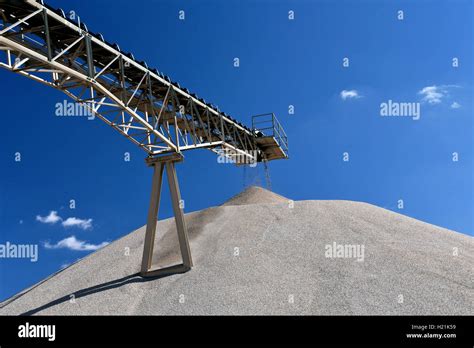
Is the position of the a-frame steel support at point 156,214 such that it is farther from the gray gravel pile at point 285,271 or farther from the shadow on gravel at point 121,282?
the gray gravel pile at point 285,271

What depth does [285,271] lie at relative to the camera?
1388cm

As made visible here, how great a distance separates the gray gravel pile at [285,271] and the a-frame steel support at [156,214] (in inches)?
19.8

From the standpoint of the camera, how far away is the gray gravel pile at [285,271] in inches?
466

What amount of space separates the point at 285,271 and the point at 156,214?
5.50 m

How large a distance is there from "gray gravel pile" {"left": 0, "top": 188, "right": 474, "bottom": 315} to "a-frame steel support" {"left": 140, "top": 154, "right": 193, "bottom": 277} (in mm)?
504

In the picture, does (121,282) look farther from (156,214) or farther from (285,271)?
(285,271)

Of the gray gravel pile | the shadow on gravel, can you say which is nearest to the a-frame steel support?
the shadow on gravel

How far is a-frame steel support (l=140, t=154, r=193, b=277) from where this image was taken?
15047 millimetres

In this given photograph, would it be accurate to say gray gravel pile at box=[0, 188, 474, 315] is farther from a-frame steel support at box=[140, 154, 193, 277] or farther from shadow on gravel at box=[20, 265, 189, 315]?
a-frame steel support at box=[140, 154, 193, 277]

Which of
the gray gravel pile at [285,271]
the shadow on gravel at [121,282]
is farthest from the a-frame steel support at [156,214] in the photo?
the gray gravel pile at [285,271]
